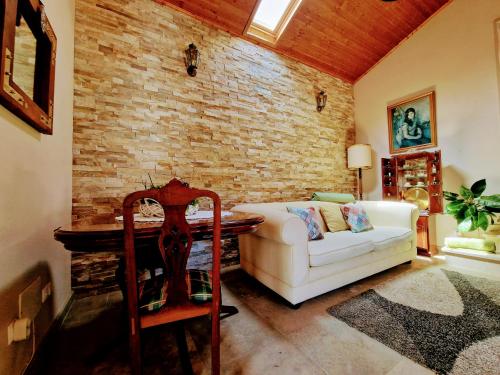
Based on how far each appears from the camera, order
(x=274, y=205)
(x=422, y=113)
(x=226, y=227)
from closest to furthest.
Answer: (x=226, y=227) → (x=274, y=205) → (x=422, y=113)

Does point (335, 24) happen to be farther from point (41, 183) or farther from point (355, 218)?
point (41, 183)

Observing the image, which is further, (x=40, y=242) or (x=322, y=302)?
(x=322, y=302)

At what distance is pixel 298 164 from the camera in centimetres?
341

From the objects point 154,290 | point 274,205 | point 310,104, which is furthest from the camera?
point 310,104

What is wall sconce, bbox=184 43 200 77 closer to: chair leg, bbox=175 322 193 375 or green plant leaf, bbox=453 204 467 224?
chair leg, bbox=175 322 193 375

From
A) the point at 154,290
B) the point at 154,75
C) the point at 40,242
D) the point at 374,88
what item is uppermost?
the point at 374,88

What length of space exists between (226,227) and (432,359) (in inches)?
52.3

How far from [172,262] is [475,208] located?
11.2 feet

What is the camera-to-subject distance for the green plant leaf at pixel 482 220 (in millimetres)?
2416

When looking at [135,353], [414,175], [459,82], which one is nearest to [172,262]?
[135,353]

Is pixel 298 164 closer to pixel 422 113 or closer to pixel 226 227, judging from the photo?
pixel 422 113

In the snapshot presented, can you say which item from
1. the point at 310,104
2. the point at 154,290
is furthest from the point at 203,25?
the point at 154,290

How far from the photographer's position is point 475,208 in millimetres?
2502

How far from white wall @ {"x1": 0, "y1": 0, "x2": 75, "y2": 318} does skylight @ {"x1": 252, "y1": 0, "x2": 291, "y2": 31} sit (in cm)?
222
